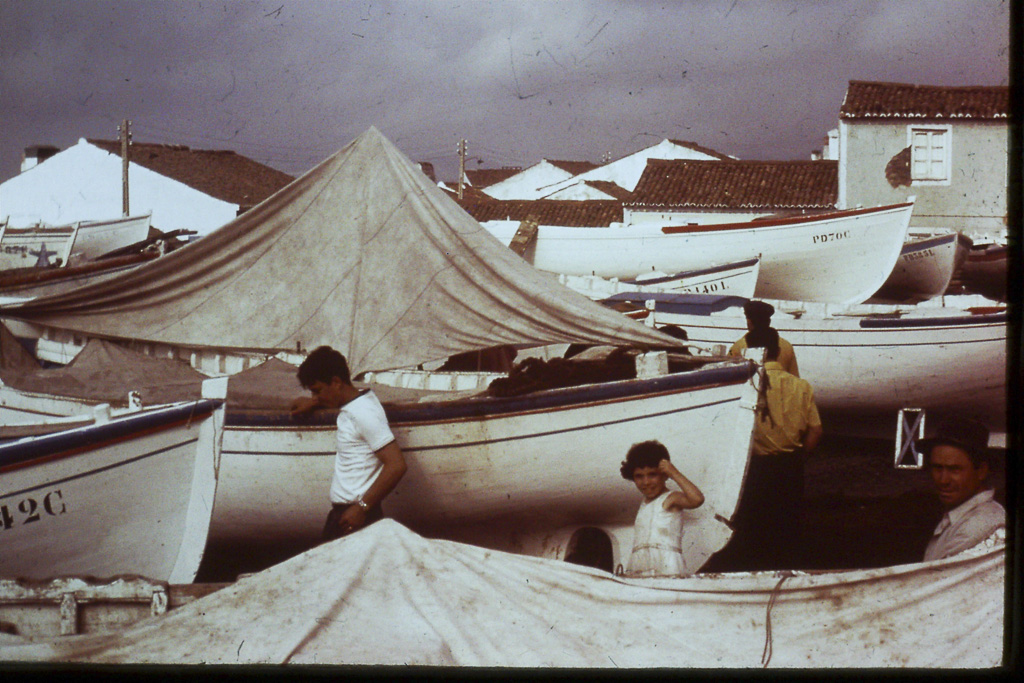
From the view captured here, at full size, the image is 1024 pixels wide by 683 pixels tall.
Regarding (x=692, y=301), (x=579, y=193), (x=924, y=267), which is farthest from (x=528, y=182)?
(x=692, y=301)

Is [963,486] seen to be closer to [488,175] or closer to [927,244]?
[927,244]

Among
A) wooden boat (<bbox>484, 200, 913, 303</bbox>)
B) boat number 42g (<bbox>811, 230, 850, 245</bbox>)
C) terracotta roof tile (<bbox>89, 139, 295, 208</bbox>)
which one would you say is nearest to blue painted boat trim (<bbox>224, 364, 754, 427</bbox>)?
→ wooden boat (<bbox>484, 200, 913, 303</bbox>)

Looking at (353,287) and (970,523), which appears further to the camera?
(353,287)

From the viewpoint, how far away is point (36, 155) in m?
26.8

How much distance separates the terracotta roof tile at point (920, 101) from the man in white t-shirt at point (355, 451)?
48.2 ft

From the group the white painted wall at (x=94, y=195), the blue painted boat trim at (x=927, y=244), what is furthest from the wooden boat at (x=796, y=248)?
the white painted wall at (x=94, y=195)

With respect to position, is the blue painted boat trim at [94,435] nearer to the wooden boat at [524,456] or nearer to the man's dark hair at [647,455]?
the wooden boat at [524,456]

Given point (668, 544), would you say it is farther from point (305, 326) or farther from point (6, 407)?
point (6, 407)

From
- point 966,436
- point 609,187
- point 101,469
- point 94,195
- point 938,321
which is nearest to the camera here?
point 966,436

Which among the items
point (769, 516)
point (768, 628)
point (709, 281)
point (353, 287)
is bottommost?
point (768, 628)

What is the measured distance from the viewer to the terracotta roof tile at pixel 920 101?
16859 mm

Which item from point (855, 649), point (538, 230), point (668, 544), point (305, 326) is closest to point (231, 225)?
point (305, 326)

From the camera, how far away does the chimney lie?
2596 cm

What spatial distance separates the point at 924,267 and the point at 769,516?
9.93 metres
